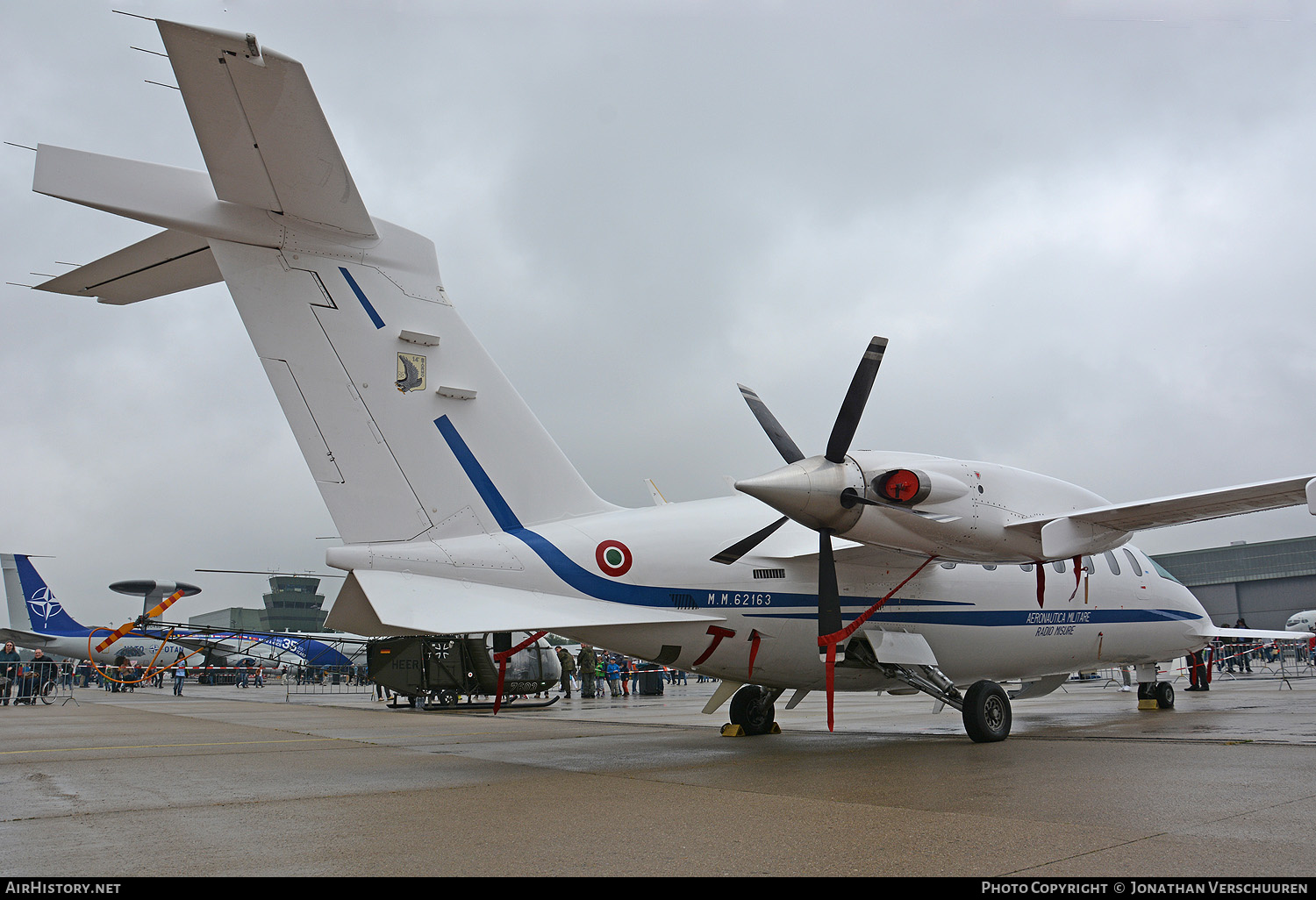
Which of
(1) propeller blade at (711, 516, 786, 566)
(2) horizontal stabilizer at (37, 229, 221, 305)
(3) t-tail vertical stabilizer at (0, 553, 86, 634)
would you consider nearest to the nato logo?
(3) t-tail vertical stabilizer at (0, 553, 86, 634)

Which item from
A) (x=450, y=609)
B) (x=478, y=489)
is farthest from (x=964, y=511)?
(x=450, y=609)

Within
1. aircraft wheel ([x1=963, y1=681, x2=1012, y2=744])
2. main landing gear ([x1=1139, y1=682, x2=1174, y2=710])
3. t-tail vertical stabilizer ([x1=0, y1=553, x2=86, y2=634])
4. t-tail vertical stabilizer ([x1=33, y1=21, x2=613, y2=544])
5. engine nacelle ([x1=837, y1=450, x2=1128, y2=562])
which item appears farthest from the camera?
t-tail vertical stabilizer ([x1=0, y1=553, x2=86, y2=634])

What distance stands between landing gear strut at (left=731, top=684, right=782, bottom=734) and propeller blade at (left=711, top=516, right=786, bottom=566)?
4.04 meters

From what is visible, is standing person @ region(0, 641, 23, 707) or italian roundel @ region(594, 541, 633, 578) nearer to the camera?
italian roundel @ region(594, 541, 633, 578)

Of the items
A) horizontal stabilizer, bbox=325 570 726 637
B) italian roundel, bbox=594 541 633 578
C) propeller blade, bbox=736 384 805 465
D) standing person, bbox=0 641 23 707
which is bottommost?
standing person, bbox=0 641 23 707

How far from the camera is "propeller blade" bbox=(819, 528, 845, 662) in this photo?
9.23m

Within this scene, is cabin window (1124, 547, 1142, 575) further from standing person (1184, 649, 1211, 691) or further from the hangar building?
the hangar building

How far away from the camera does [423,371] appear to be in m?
9.80

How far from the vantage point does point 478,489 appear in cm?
988

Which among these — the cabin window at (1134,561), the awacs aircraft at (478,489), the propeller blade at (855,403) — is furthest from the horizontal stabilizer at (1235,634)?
the propeller blade at (855,403)

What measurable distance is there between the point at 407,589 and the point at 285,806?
91.5 inches

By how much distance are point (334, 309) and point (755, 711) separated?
8480 mm
